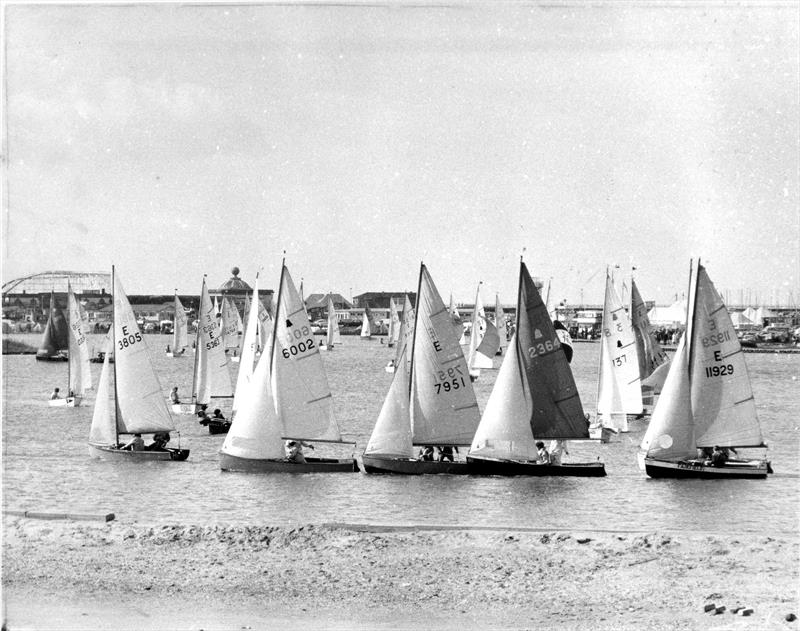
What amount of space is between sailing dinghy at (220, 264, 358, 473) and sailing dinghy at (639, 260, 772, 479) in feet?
31.3

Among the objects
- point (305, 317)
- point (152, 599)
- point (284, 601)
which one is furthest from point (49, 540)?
point (305, 317)

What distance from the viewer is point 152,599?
1723cm

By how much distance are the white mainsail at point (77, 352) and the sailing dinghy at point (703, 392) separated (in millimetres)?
32258

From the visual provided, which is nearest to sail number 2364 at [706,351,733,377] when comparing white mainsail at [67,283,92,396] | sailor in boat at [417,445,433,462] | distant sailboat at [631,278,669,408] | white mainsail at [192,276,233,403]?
sailor in boat at [417,445,433,462]

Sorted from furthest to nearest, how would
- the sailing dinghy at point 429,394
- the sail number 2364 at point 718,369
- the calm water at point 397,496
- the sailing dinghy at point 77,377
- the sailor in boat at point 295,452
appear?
the sailing dinghy at point 77,377 < the sailing dinghy at point 429,394 < the sailor in boat at point 295,452 < the sail number 2364 at point 718,369 < the calm water at point 397,496

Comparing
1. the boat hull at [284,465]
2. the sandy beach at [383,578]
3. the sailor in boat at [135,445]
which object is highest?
the sailor in boat at [135,445]

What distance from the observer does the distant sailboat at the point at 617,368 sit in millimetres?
48000

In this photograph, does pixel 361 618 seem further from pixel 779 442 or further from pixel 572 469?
pixel 779 442

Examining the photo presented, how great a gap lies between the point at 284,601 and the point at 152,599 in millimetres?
2054

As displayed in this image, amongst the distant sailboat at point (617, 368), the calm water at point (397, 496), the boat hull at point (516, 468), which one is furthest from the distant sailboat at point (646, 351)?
the boat hull at point (516, 468)

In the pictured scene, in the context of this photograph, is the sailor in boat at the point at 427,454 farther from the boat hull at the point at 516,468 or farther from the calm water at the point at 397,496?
the boat hull at the point at 516,468

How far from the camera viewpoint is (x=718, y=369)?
105ft

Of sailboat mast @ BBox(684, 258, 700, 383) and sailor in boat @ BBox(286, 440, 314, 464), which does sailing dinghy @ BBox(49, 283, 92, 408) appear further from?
sailboat mast @ BBox(684, 258, 700, 383)

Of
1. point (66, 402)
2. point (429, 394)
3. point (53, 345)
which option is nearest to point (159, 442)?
point (429, 394)
